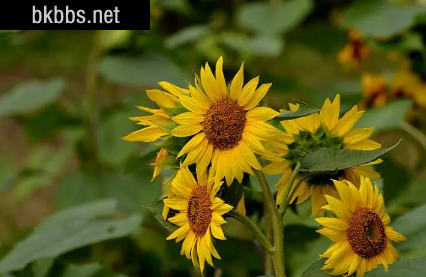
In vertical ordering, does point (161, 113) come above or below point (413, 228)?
above

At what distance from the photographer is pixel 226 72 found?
1.27m

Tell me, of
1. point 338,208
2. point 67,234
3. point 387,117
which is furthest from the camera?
point 387,117

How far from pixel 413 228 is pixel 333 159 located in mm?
237

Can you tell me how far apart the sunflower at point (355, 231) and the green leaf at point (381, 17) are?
742 millimetres

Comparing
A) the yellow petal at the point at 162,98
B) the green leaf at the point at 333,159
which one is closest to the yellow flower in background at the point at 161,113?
the yellow petal at the point at 162,98

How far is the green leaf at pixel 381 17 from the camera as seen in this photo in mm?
1200

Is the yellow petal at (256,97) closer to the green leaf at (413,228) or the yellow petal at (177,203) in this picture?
the yellow petal at (177,203)

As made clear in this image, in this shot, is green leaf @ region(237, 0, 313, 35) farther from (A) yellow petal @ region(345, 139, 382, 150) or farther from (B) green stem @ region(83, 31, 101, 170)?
(A) yellow petal @ region(345, 139, 382, 150)

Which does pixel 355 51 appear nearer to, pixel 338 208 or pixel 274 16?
pixel 274 16

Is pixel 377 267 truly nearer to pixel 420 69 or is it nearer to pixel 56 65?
pixel 420 69

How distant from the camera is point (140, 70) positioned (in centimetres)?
127

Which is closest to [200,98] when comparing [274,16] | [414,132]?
[414,132]

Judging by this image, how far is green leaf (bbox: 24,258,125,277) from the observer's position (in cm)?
74

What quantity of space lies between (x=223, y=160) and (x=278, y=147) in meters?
0.05
